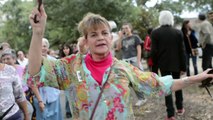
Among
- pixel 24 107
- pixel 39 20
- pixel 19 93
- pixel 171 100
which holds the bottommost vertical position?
pixel 171 100

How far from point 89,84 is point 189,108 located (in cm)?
535

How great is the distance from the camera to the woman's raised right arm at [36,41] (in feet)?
8.03

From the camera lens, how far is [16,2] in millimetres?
42031

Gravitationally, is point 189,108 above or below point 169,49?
below

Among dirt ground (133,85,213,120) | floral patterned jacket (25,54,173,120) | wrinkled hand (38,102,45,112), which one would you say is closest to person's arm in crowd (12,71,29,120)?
wrinkled hand (38,102,45,112)

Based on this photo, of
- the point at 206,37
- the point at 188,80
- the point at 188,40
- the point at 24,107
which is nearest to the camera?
the point at 188,80

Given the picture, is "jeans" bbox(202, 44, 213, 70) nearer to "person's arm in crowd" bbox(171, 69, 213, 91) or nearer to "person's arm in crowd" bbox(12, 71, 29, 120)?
"person's arm in crowd" bbox(12, 71, 29, 120)

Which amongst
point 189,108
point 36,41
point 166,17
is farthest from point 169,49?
point 36,41

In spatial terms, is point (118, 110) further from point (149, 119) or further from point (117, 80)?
point (149, 119)

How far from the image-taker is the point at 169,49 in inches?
273

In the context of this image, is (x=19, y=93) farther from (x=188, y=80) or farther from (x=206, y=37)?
(x=206, y=37)

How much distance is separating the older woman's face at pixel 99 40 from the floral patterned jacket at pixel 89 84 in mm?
129

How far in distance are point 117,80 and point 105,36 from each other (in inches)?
13.2

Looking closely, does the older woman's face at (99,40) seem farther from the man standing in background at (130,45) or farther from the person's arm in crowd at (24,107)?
the man standing in background at (130,45)
